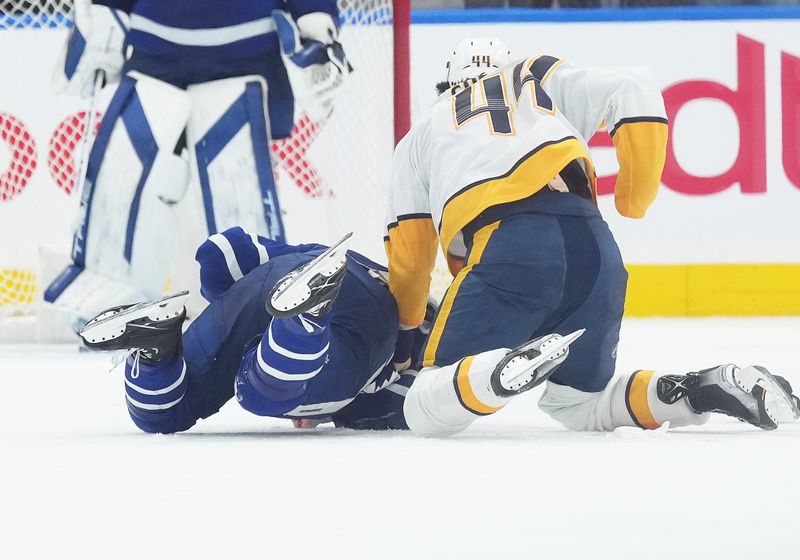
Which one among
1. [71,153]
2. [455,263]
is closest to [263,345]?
[455,263]

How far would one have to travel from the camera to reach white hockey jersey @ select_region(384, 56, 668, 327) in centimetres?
197

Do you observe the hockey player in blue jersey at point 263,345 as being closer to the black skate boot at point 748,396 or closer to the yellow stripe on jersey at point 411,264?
the yellow stripe on jersey at point 411,264

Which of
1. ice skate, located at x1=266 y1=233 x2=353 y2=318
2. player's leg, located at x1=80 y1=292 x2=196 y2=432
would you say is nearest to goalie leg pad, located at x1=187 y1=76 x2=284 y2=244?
player's leg, located at x1=80 y1=292 x2=196 y2=432

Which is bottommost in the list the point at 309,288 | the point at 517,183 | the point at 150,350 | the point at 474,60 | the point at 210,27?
the point at 150,350

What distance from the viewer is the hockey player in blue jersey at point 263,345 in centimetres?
183

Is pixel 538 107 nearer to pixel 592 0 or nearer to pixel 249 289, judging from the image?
pixel 249 289

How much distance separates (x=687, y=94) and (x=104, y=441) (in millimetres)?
3974

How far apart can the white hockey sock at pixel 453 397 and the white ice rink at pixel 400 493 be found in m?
0.04

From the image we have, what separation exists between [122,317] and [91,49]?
2.21 m

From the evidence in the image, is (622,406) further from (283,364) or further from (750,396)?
(283,364)

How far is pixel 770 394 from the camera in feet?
6.17

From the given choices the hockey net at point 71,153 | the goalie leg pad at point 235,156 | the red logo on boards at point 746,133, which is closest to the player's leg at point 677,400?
the goalie leg pad at point 235,156

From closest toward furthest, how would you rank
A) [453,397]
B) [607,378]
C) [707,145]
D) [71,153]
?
[453,397] < [607,378] < [71,153] < [707,145]

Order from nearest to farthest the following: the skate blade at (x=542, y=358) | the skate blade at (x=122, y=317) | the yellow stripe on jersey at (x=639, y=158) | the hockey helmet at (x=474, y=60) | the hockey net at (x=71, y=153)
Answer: the skate blade at (x=542, y=358)
the skate blade at (x=122, y=317)
the yellow stripe on jersey at (x=639, y=158)
the hockey helmet at (x=474, y=60)
the hockey net at (x=71, y=153)
